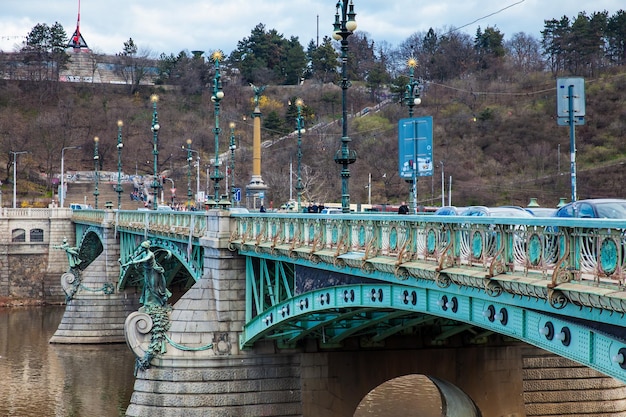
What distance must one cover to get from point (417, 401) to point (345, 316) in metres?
14.0

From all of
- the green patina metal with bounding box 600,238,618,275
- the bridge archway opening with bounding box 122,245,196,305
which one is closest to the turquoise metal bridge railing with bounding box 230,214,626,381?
→ the green patina metal with bounding box 600,238,618,275

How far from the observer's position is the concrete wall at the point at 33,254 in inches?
2980

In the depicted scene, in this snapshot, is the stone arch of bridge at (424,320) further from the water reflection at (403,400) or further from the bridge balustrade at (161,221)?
the water reflection at (403,400)

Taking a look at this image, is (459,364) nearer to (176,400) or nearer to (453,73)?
(176,400)

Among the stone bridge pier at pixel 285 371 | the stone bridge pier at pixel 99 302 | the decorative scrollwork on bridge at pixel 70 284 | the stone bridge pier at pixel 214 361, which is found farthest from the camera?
the decorative scrollwork on bridge at pixel 70 284

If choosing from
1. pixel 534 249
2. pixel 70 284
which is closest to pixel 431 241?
pixel 534 249

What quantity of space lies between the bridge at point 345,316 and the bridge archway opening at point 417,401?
0.80 ft

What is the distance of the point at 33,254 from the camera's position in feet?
257

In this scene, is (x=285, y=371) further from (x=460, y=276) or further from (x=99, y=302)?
(x=99, y=302)

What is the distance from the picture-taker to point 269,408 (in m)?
28.1

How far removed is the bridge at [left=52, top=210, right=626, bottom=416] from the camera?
48.3 ft

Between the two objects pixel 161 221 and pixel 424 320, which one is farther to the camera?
pixel 161 221

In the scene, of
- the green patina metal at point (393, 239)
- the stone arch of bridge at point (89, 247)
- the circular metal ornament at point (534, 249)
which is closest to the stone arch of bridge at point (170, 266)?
the stone arch of bridge at point (89, 247)

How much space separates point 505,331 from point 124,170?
124 metres
